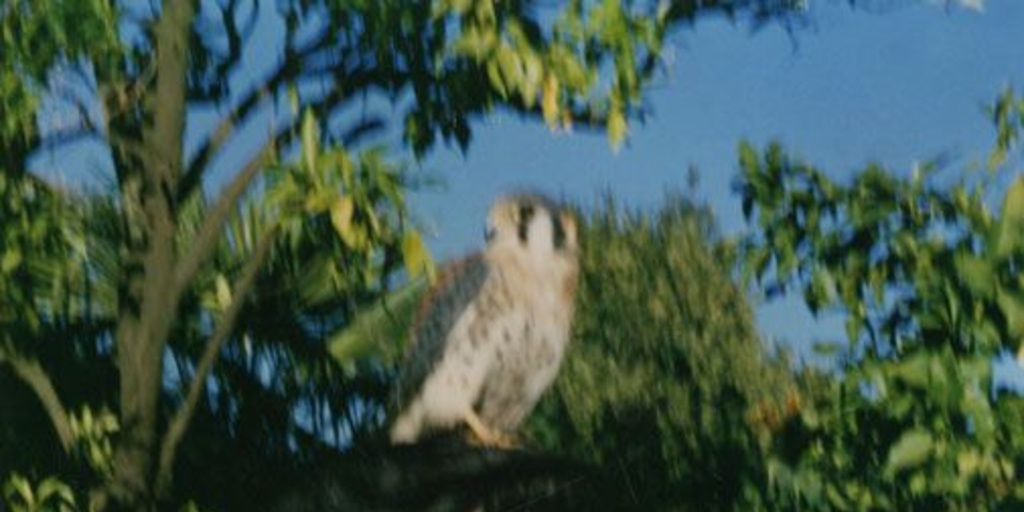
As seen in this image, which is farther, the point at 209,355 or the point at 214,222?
the point at 214,222

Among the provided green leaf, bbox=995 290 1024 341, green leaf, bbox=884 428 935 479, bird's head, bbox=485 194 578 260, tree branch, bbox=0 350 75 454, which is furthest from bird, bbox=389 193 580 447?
green leaf, bbox=995 290 1024 341

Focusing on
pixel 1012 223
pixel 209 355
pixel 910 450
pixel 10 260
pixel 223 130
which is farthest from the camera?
pixel 223 130

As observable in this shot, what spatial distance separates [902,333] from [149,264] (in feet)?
9.31

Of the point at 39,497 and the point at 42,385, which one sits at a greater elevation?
the point at 42,385

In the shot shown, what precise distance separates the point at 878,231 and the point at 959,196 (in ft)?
1.00

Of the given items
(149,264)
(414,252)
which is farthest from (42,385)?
(414,252)

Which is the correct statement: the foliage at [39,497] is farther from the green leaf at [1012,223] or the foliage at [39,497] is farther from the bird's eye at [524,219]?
the green leaf at [1012,223]

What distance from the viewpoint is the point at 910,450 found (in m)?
4.20

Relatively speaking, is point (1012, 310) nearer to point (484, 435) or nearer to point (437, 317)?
point (484, 435)

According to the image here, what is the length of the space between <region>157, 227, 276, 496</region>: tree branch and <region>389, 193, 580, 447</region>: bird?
31.8 inches

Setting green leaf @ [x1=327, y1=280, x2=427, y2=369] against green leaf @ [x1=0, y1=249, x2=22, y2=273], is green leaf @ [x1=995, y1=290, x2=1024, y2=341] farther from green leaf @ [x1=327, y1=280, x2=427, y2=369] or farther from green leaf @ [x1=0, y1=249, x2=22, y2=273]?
green leaf @ [x1=327, y1=280, x2=427, y2=369]

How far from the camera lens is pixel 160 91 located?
6.47m

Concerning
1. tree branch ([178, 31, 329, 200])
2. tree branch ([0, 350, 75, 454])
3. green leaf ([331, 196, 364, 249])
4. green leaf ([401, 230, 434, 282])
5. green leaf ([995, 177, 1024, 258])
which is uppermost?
tree branch ([178, 31, 329, 200])

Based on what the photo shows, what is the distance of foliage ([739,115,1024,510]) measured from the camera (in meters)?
4.10
